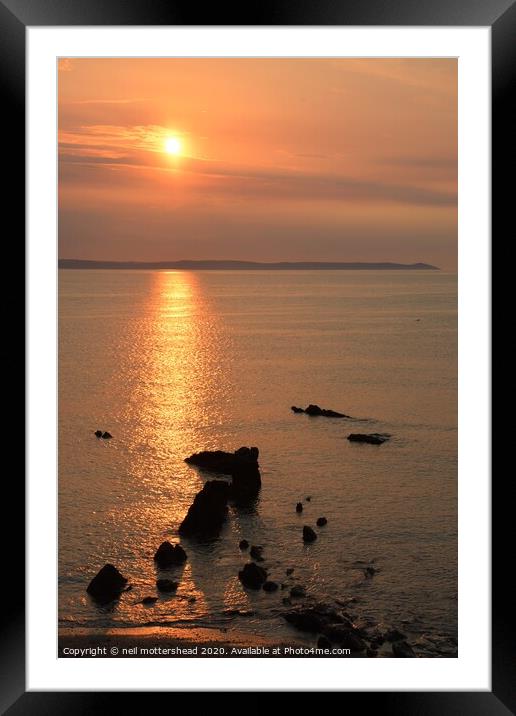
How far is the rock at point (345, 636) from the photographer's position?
9.96 m

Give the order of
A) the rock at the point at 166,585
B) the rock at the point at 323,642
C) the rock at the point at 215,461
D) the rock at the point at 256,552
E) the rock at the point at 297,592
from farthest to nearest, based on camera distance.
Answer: the rock at the point at 215,461, the rock at the point at 256,552, the rock at the point at 166,585, the rock at the point at 297,592, the rock at the point at 323,642

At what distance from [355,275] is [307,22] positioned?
115595 millimetres

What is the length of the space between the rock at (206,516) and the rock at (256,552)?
1.28 meters

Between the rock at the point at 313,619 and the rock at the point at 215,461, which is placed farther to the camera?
the rock at the point at 215,461

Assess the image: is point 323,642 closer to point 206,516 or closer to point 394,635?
point 394,635

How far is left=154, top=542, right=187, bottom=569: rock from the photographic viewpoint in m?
15.1

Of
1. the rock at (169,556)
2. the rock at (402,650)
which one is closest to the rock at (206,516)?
the rock at (169,556)

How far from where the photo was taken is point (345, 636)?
1047 cm

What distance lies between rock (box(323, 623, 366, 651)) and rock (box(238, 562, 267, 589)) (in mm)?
2691

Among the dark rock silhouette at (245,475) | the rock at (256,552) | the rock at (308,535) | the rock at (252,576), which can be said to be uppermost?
the dark rock silhouette at (245,475)

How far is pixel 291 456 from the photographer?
2470 cm

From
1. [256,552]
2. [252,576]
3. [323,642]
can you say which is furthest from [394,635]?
[256,552]

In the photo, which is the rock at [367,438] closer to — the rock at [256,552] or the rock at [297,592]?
the rock at [256,552]

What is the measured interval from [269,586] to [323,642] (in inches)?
129
